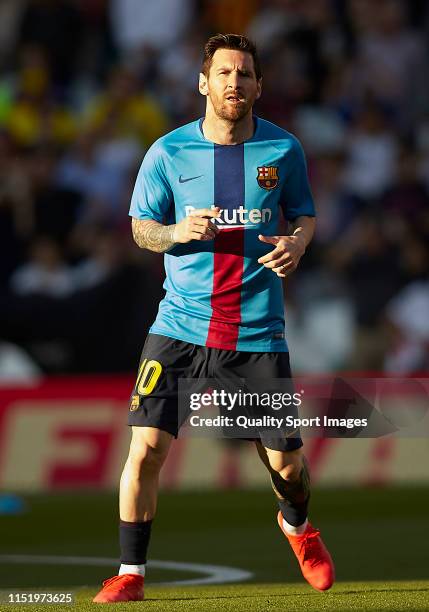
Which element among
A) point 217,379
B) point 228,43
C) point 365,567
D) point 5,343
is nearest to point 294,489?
point 217,379

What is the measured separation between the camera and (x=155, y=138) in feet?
50.4

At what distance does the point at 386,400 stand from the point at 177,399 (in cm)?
135

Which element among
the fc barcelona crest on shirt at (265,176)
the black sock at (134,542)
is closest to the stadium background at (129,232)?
the black sock at (134,542)

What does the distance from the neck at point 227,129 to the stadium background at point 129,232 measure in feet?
13.1

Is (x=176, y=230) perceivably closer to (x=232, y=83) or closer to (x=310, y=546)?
(x=232, y=83)

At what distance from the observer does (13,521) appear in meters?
10.8

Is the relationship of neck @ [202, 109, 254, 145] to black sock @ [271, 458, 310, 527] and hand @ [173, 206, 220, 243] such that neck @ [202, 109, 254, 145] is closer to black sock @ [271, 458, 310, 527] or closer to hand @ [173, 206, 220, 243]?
hand @ [173, 206, 220, 243]

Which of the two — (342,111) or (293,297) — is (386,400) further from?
(342,111)

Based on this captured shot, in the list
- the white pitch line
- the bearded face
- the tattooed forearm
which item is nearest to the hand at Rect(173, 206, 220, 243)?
the tattooed forearm

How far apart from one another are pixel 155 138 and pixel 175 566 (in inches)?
300

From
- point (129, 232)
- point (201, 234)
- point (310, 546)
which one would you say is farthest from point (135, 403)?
point (129, 232)

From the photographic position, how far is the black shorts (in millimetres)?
6602

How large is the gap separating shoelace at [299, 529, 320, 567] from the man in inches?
6.1

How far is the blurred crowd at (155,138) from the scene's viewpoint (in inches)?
537
